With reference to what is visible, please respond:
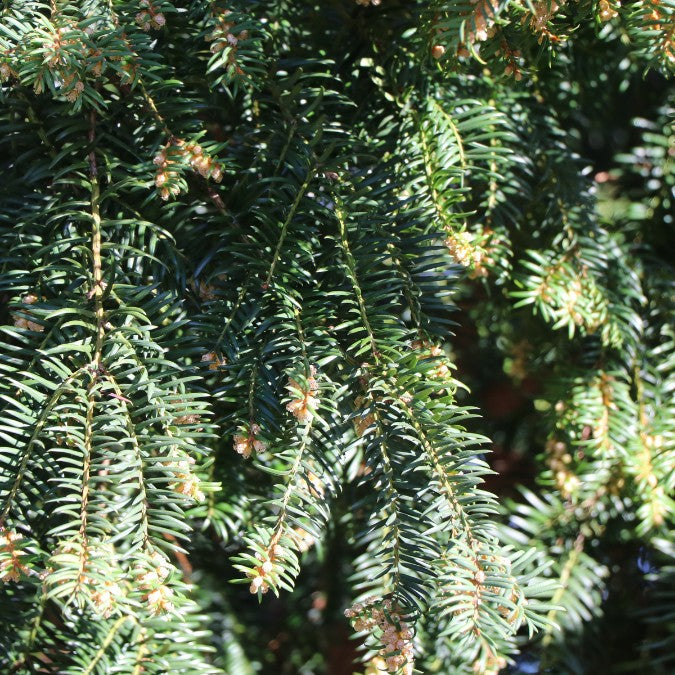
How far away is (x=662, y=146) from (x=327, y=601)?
58 centimetres

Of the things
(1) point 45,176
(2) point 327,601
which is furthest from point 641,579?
(1) point 45,176

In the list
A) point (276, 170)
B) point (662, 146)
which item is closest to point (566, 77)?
point (662, 146)

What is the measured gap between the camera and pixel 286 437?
0.44 m

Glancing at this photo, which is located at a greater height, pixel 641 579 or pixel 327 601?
pixel 641 579

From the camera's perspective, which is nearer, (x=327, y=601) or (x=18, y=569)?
(x=18, y=569)

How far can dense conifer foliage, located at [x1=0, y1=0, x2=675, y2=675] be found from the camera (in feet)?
1.33

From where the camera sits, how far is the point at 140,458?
39 centimetres

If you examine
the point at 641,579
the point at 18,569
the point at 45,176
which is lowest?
the point at 641,579

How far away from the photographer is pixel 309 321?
0.45 m

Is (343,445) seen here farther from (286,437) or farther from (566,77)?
(566,77)

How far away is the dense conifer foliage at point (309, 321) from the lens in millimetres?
406

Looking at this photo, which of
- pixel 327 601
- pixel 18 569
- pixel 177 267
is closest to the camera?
pixel 18 569

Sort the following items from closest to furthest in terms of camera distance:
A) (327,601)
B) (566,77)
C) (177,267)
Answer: (177,267), (566,77), (327,601)

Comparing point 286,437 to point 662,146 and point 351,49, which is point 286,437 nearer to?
point 351,49
